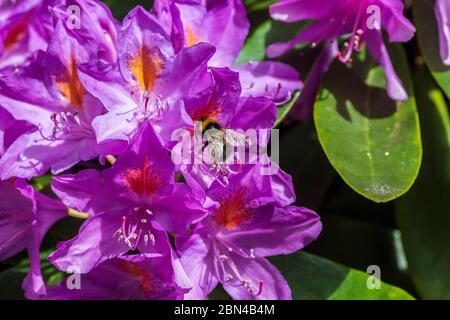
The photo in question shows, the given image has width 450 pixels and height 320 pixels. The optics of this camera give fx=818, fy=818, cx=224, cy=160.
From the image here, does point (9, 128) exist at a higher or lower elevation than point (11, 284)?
higher

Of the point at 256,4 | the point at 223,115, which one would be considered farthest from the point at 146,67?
the point at 256,4

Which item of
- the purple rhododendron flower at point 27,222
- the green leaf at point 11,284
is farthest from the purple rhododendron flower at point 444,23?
the green leaf at point 11,284

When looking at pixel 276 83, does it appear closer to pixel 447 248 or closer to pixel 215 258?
pixel 215 258

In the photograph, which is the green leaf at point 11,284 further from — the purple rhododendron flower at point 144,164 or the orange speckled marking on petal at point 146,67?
the orange speckled marking on petal at point 146,67

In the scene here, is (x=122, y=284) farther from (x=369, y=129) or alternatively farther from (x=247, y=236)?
(x=369, y=129)

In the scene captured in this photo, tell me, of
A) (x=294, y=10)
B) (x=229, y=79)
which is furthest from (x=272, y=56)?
(x=229, y=79)

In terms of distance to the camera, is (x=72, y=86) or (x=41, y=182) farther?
(x=41, y=182)
